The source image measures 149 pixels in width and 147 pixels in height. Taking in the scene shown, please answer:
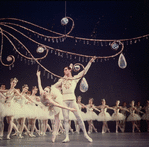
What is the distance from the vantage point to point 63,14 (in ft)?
35.9

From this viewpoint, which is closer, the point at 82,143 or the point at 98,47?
the point at 82,143

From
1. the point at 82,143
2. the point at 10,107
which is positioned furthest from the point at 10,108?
the point at 82,143

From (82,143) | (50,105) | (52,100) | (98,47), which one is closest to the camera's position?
(82,143)

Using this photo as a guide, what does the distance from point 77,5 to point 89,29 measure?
1.20 metres

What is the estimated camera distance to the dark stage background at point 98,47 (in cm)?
1078

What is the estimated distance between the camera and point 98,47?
11664 mm

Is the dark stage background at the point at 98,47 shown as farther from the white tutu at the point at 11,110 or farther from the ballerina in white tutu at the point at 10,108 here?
the ballerina in white tutu at the point at 10,108

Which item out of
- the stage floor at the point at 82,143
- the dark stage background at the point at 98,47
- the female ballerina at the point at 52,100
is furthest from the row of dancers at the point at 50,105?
→ the dark stage background at the point at 98,47

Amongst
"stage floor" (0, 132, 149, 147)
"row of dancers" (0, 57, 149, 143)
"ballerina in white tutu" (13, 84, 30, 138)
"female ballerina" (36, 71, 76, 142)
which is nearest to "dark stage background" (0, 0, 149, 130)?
"row of dancers" (0, 57, 149, 143)

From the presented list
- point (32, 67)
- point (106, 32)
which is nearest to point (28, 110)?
point (32, 67)

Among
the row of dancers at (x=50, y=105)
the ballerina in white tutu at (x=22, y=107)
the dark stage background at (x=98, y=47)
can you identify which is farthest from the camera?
the dark stage background at (x=98, y=47)

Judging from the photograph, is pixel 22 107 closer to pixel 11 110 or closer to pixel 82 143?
pixel 11 110

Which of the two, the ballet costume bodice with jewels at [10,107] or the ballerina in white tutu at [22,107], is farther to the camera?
the ballerina in white tutu at [22,107]

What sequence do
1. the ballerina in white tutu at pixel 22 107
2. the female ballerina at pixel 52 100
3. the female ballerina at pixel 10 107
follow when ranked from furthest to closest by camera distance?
the ballerina in white tutu at pixel 22 107, the female ballerina at pixel 10 107, the female ballerina at pixel 52 100
